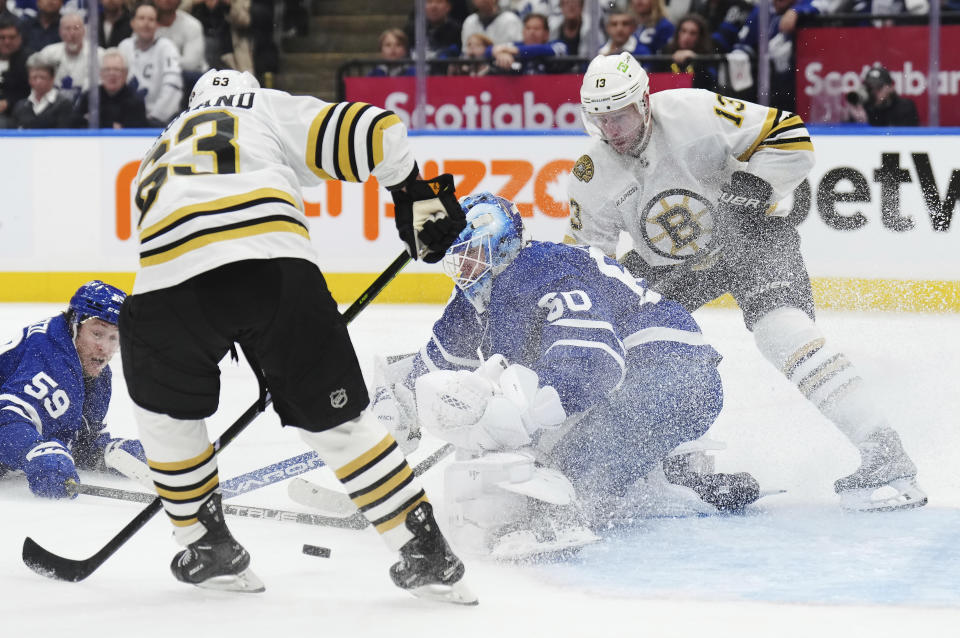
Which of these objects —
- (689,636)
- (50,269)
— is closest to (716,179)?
(689,636)

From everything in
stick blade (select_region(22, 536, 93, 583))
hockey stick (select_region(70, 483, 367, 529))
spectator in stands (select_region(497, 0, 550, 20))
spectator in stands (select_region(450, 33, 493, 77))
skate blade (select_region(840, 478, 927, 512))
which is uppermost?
spectator in stands (select_region(497, 0, 550, 20))

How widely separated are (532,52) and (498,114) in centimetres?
34

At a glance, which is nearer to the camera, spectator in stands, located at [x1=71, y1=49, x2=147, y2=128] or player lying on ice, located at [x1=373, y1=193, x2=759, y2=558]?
player lying on ice, located at [x1=373, y1=193, x2=759, y2=558]

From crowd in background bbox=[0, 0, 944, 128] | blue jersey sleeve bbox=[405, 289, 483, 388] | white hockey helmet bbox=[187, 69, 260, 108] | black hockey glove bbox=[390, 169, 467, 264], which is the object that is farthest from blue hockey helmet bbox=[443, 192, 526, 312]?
crowd in background bbox=[0, 0, 944, 128]

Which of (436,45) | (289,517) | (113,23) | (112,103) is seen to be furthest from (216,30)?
(289,517)

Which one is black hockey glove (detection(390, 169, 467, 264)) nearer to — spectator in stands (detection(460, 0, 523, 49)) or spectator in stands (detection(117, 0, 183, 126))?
spectator in stands (detection(460, 0, 523, 49))

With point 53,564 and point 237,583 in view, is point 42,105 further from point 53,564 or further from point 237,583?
point 237,583

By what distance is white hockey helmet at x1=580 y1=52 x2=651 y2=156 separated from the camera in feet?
11.2

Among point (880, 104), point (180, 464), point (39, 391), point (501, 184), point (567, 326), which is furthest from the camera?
point (501, 184)

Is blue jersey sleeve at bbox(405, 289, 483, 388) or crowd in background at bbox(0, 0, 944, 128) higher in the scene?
crowd in background at bbox(0, 0, 944, 128)

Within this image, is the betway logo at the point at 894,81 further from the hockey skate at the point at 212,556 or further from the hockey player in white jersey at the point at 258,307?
the hockey skate at the point at 212,556

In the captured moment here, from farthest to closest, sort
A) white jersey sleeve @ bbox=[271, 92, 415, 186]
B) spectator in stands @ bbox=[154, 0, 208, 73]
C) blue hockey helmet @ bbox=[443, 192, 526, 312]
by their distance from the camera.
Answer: spectator in stands @ bbox=[154, 0, 208, 73] → blue hockey helmet @ bbox=[443, 192, 526, 312] → white jersey sleeve @ bbox=[271, 92, 415, 186]

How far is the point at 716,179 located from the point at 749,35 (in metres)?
2.98

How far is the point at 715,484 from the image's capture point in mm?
3191
